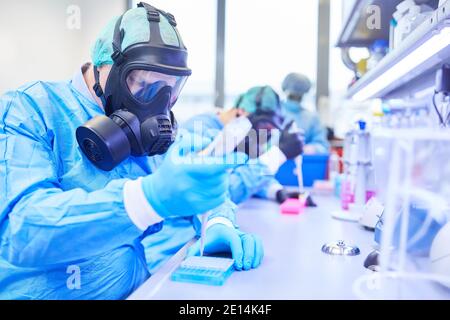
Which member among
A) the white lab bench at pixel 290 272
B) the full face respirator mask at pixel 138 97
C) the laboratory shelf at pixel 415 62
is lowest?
the white lab bench at pixel 290 272

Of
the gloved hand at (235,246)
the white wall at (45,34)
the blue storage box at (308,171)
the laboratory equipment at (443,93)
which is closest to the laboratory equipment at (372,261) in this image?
the gloved hand at (235,246)

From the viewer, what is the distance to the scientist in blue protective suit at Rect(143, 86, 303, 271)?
4.14ft

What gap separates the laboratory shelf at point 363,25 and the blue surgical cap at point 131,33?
788mm

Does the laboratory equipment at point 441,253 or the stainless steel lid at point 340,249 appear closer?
the laboratory equipment at point 441,253

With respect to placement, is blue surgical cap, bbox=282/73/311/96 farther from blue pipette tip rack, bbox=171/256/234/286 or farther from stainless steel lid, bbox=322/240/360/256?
blue pipette tip rack, bbox=171/256/234/286

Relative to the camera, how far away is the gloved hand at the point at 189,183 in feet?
2.21

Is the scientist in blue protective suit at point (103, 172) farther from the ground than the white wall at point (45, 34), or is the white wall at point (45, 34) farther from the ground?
the white wall at point (45, 34)

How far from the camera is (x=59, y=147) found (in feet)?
3.14

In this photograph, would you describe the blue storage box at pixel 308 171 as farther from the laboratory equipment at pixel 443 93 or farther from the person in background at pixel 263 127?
the laboratory equipment at pixel 443 93

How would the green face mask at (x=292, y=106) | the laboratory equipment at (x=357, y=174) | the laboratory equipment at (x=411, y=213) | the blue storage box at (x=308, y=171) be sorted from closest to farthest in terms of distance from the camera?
the laboratory equipment at (x=411, y=213) → the laboratory equipment at (x=357, y=174) → the blue storage box at (x=308, y=171) → the green face mask at (x=292, y=106)

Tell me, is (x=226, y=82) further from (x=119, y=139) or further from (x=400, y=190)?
(x=400, y=190)

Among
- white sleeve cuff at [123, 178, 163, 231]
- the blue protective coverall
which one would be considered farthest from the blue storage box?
white sleeve cuff at [123, 178, 163, 231]

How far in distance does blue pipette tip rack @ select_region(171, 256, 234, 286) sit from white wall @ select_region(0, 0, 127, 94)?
0.67 metres
